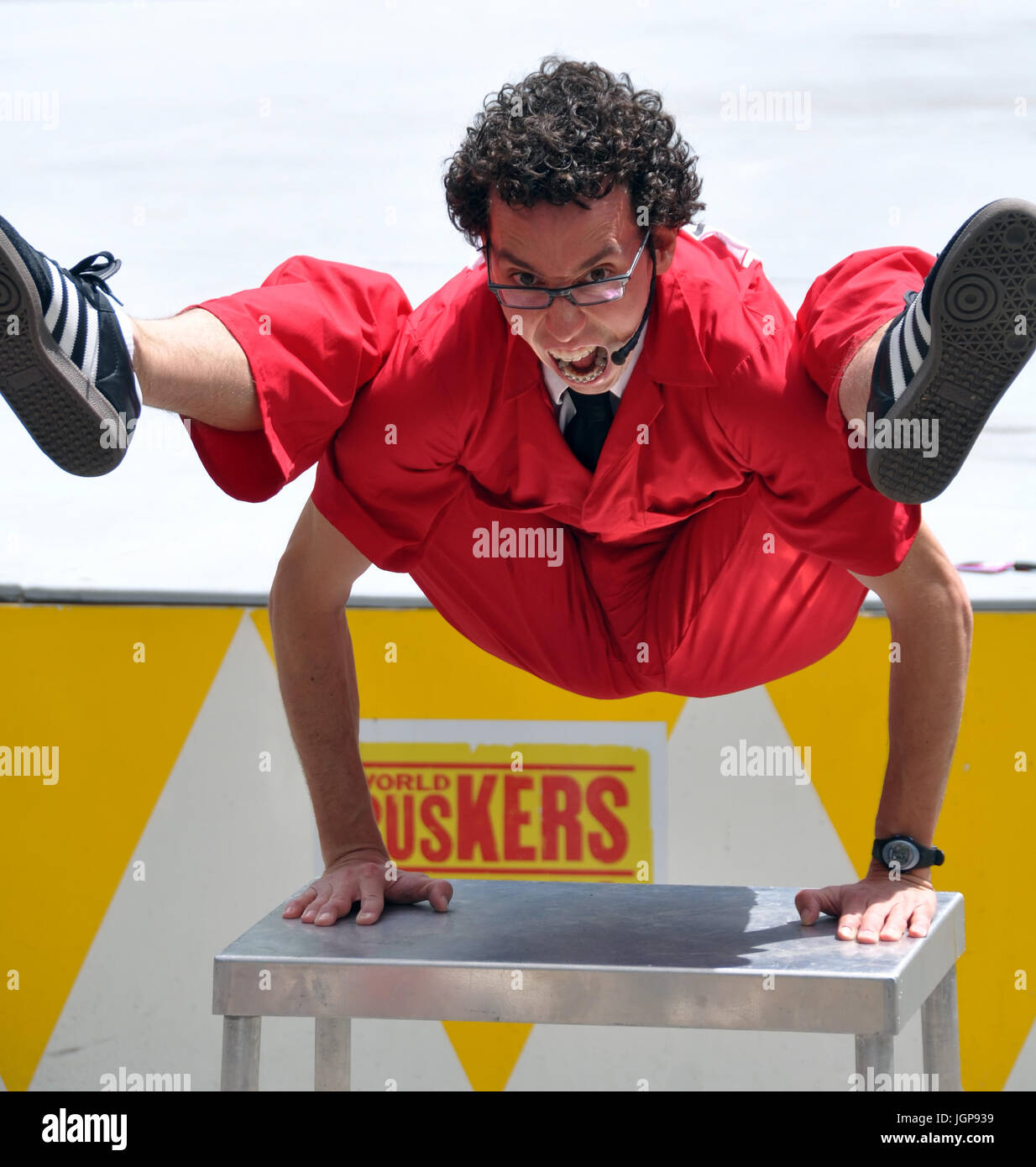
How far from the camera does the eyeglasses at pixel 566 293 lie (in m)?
1.44

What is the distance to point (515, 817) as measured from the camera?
209 cm

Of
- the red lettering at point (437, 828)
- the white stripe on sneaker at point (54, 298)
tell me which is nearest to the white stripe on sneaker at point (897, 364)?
the white stripe on sneaker at point (54, 298)

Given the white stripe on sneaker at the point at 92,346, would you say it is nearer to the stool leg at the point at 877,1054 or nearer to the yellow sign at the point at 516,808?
the stool leg at the point at 877,1054

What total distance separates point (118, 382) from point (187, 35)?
4850mm

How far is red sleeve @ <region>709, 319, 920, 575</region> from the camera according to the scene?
57.6 inches

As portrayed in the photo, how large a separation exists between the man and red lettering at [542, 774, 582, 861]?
0.97ft

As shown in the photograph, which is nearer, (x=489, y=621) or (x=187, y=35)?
(x=489, y=621)

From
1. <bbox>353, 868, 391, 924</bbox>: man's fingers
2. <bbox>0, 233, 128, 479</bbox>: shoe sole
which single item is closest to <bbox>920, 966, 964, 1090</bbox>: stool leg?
<bbox>353, 868, 391, 924</bbox>: man's fingers

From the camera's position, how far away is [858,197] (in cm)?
432

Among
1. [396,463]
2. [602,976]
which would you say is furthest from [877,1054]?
[396,463]

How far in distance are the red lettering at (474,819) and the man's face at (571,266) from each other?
0.75m

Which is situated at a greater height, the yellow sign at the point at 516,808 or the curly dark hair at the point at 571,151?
the curly dark hair at the point at 571,151

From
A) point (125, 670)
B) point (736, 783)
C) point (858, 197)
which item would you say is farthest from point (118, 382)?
point (858, 197)
